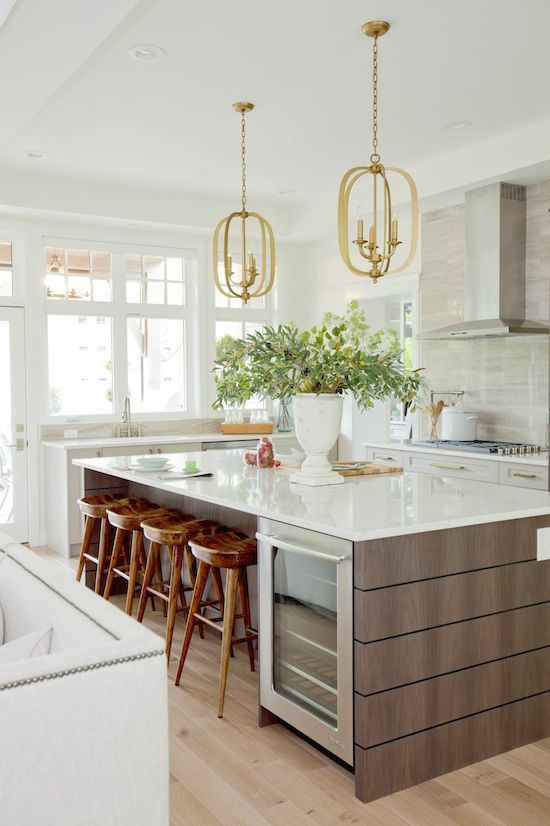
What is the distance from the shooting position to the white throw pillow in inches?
60.5

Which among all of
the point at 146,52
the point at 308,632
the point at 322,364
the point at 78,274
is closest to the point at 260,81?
the point at 146,52

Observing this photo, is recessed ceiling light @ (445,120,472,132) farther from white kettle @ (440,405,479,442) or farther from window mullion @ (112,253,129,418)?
window mullion @ (112,253,129,418)

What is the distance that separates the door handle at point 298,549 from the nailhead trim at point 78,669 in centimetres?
105

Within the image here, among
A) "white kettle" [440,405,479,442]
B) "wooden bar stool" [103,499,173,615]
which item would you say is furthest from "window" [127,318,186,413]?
"white kettle" [440,405,479,442]

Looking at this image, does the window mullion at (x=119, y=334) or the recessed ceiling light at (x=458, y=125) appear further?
the window mullion at (x=119, y=334)

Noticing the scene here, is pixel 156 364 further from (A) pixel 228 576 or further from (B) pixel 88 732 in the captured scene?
(B) pixel 88 732

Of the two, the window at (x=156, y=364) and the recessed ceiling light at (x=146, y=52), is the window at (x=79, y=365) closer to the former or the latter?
the window at (x=156, y=364)

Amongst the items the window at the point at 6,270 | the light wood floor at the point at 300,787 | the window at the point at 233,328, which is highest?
the window at the point at 6,270

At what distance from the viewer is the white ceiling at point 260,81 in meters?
3.19

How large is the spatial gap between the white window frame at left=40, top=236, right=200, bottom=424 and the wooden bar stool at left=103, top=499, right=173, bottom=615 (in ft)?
7.20

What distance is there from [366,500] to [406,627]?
0.62 meters

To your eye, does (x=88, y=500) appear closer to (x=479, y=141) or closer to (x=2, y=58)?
(x=2, y=58)

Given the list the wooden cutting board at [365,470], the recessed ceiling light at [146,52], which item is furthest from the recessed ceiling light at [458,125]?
the wooden cutting board at [365,470]

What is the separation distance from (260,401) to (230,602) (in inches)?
172
